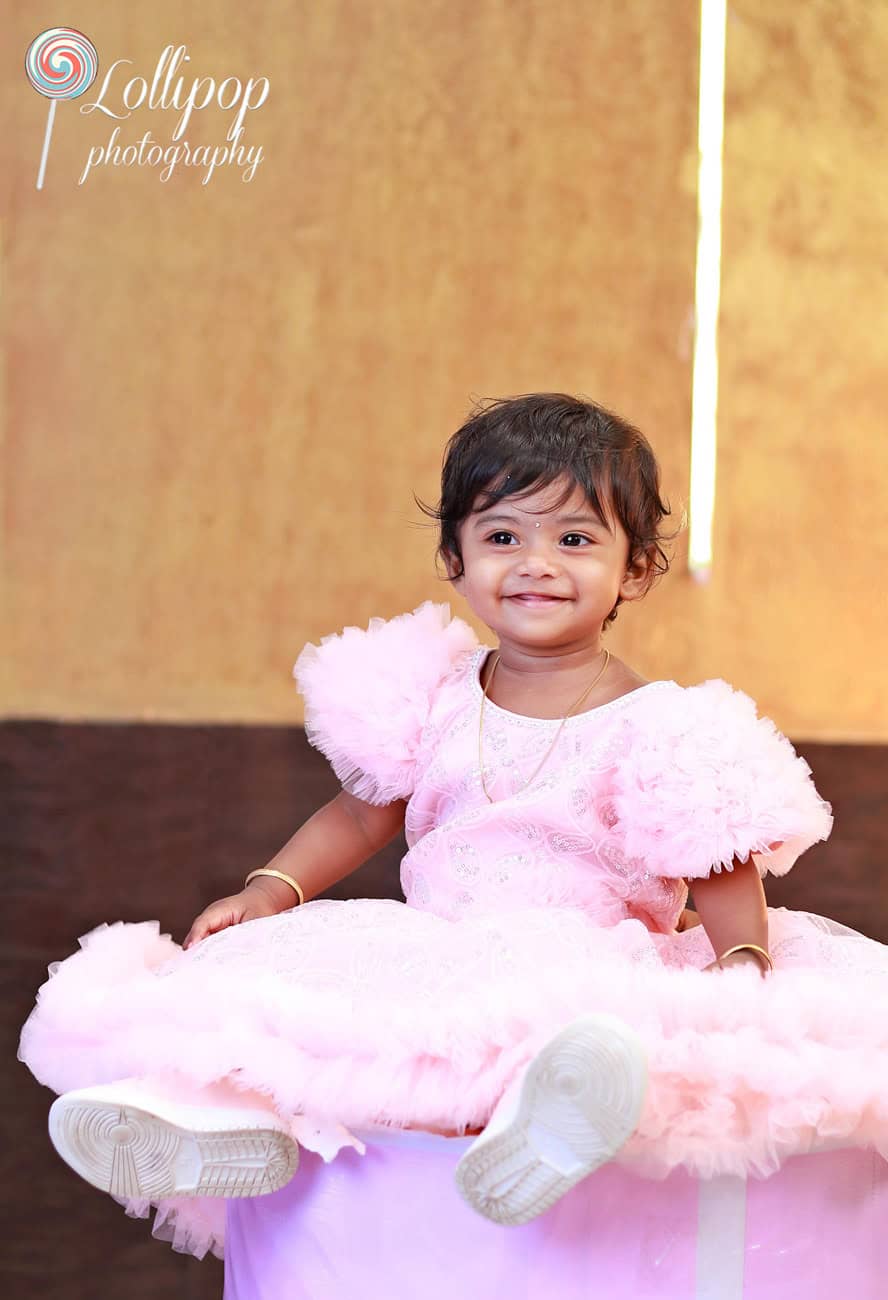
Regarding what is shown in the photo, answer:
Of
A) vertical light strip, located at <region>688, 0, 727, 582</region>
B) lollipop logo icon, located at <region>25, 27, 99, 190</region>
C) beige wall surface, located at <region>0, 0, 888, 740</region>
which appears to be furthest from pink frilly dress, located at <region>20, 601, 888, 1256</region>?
lollipop logo icon, located at <region>25, 27, 99, 190</region>

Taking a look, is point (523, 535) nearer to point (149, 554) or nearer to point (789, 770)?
point (789, 770)

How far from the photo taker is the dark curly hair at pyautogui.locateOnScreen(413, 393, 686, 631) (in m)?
1.38

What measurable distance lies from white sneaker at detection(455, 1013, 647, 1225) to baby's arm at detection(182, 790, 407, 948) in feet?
1.65

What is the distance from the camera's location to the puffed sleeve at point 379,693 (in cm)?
146

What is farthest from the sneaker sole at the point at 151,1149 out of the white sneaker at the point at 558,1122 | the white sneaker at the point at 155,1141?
the white sneaker at the point at 558,1122

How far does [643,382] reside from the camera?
270cm

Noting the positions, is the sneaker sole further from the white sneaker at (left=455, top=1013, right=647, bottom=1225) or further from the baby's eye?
the baby's eye

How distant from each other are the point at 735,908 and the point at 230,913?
435mm

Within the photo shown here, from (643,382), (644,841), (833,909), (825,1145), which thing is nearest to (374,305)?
(643,382)

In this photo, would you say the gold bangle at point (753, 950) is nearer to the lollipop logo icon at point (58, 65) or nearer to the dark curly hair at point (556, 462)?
the dark curly hair at point (556, 462)

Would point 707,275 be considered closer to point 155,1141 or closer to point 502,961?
point 502,961

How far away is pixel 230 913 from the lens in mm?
1351

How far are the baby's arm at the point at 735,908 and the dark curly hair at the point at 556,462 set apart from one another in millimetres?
340

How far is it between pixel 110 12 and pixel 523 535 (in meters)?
1.66
